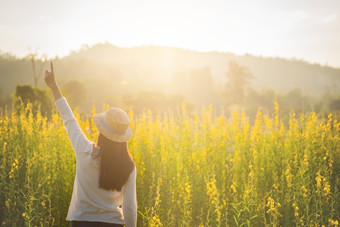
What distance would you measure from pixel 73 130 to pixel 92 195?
0.60 metres

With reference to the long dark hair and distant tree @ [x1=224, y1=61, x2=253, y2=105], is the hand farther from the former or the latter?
distant tree @ [x1=224, y1=61, x2=253, y2=105]

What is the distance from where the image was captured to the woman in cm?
265

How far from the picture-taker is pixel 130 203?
108 inches

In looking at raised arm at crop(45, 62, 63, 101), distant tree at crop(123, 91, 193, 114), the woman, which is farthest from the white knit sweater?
distant tree at crop(123, 91, 193, 114)

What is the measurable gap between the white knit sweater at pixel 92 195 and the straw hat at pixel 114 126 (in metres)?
0.18

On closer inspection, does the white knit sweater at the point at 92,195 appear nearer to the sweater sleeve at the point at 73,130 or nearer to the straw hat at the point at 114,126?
the sweater sleeve at the point at 73,130

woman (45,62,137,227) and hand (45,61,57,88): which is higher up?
hand (45,61,57,88)

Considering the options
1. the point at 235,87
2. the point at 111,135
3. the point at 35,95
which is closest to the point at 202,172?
the point at 111,135

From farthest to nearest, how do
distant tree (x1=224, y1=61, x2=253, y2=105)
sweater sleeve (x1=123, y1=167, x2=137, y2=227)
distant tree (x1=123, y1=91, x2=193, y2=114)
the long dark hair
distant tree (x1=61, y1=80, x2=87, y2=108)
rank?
distant tree (x1=224, y1=61, x2=253, y2=105), distant tree (x1=61, y1=80, x2=87, y2=108), distant tree (x1=123, y1=91, x2=193, y2=114), sweater sleeve (x1=123, y1=167, x2=137, y2=227), the long dark hair

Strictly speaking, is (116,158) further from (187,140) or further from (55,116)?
(55,116)

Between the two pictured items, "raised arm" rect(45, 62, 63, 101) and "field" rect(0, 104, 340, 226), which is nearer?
"raised arm" rect(45, 62, 63, 101)

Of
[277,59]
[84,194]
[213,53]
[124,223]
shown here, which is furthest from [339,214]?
[213,53]

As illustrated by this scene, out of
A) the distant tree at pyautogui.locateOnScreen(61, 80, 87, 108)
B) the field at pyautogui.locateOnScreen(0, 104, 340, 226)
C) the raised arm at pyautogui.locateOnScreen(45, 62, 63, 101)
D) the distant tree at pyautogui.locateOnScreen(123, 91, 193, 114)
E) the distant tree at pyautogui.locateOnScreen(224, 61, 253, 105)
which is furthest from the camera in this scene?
the distant tree at pyautogui.locateOnScreen(224, 61, 253, 105)

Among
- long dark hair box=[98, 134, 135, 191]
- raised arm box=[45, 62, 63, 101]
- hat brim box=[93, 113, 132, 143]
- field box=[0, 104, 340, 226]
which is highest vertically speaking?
raised arm box=[45, 62, 63, 101]
